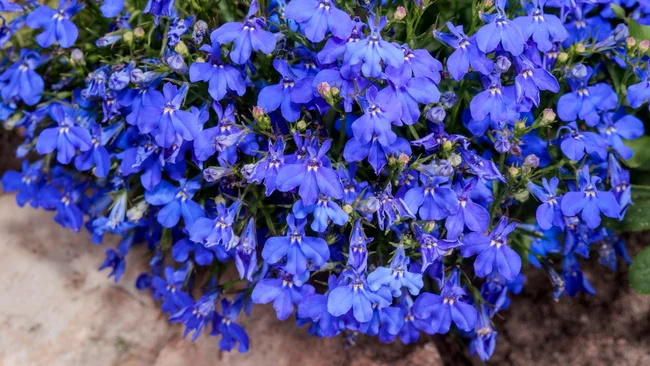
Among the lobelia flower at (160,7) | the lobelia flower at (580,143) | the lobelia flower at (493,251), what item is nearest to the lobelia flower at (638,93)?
the lobelia flower at (580,143)

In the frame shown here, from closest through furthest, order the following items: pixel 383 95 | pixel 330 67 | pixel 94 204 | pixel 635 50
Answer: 1. pixel 383 95
2. pixel 330 67
3. pixel 635 50
4. pixel 94 204

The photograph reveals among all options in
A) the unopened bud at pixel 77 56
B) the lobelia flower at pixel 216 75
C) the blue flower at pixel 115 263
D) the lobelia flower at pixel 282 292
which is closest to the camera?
the lobelia flower at pixel 216 75

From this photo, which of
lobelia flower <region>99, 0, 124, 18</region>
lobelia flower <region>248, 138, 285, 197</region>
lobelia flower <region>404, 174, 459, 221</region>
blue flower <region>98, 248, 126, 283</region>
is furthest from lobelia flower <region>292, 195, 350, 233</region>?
blue flower <region>98, 248, 126, 283</region>

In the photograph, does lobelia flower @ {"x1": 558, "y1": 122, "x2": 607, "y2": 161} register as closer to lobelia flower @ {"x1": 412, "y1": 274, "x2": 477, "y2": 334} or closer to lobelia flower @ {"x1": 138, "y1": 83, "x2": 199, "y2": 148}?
→ lobelia flower @ {"x1": 412, "y1": 274, "x2": 477, "y2": 334}

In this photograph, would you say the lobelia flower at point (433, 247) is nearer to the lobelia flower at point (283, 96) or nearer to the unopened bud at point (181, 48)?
the lobelia flower at point (283, 96)

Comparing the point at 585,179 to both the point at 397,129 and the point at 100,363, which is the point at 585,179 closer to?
the point at 397,129

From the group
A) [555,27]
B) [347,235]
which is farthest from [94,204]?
[555,27]

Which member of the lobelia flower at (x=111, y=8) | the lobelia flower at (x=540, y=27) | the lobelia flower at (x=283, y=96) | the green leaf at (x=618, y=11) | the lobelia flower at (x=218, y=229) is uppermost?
the lobelia flower at (x=540, y=27)
